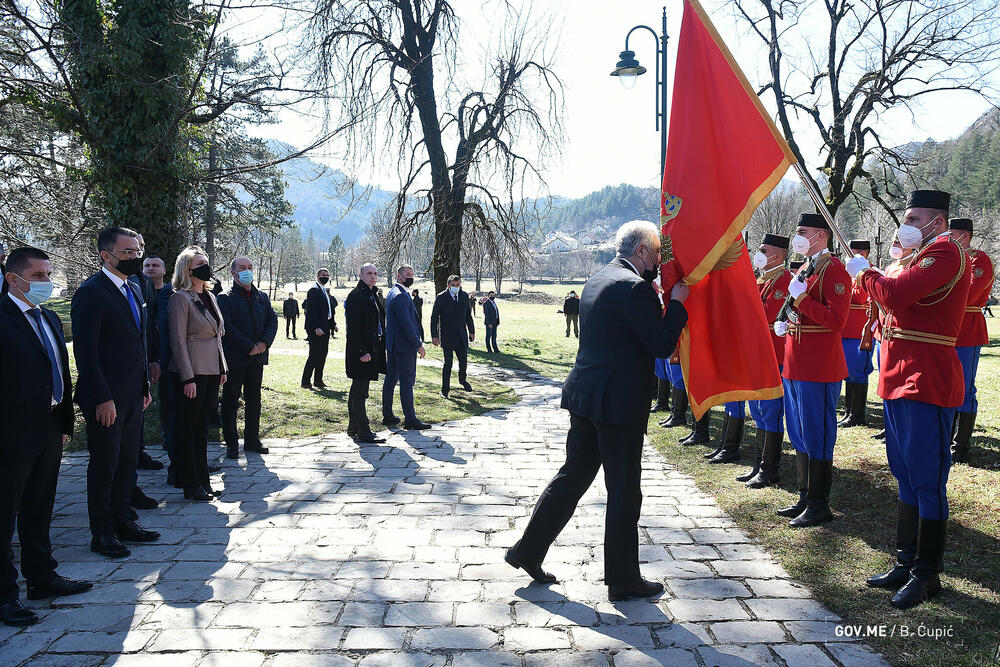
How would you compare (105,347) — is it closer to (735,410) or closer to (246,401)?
(246,401)

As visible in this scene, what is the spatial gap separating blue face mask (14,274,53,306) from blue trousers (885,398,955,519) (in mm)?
5403

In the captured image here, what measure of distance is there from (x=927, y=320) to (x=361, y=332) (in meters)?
6.46

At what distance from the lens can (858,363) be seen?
9.29m

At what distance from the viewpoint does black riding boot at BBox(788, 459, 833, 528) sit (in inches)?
204

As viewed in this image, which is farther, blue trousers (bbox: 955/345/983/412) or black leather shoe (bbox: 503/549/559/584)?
blue trousers (bbox: 955/345/983/412)

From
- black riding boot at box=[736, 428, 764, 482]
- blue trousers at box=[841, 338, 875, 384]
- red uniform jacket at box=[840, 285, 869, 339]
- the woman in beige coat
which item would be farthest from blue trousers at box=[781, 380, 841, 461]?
the woman in beige coat

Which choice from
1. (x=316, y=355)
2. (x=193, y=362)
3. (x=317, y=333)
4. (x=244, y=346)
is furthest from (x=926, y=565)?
(x=316, y=355)

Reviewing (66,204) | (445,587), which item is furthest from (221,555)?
(66,204)

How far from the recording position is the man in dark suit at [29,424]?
12.6 ft

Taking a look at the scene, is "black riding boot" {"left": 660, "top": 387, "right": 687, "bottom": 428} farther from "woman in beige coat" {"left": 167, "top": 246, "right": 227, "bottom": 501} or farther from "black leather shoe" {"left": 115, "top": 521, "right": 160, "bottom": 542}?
"black leather shoe" {"left": 115, "top": 521, "right": 160, "bottom": 542}

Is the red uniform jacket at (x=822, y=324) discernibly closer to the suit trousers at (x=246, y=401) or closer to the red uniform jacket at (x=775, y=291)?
the red uniform jacket at (x=775, y=291)

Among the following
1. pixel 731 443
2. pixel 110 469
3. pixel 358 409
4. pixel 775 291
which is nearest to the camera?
pixel 110 469

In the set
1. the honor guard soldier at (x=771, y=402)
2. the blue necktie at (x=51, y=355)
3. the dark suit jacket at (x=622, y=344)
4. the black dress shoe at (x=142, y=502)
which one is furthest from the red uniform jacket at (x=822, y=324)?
the black dress shoe at (x=142, y=502)

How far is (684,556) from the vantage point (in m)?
4.59
